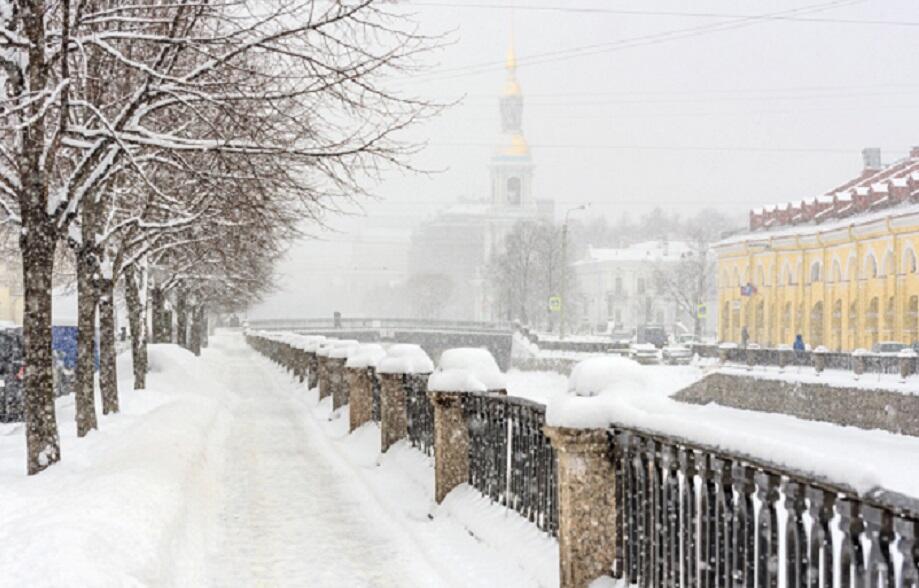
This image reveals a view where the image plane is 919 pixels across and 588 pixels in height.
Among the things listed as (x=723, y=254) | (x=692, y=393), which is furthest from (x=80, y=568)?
(x=723, y=254)

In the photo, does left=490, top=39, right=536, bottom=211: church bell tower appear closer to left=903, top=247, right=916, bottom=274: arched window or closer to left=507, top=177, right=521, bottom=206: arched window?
left=507, top=177, right=521, bottom=206: arched window

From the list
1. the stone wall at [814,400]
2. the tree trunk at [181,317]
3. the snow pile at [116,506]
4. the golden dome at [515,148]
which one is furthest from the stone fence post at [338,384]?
the golden dome at [515,148]

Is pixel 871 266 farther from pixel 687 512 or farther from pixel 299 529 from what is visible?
pixel 687 512

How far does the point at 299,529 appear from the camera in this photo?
9531mm

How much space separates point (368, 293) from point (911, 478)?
6063 inches

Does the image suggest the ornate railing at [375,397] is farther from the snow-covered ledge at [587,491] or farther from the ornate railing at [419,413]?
the snow-covered ledge at [587,491]

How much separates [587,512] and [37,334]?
6.49m

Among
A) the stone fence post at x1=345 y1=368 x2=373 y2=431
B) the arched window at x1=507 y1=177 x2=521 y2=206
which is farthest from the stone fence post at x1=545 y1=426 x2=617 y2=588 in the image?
the arched window at x1=507 y1=177 x2=521 y2=206

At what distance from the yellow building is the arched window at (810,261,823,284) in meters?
0.05

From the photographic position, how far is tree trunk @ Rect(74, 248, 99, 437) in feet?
48.4

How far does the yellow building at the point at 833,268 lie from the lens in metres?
45.9

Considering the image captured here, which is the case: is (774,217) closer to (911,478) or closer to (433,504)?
(911,478)

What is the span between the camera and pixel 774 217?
6291 cm

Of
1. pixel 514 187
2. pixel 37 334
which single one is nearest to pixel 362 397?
pixel 37 334
